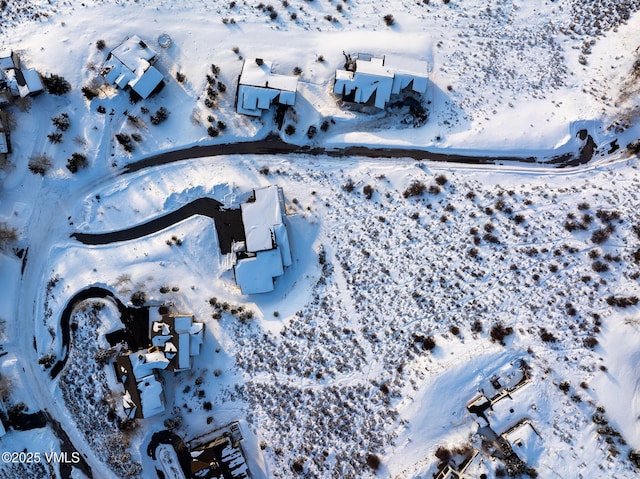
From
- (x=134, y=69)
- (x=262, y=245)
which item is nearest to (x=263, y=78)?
(x=134, y=69)

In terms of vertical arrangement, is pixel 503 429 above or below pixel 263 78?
below

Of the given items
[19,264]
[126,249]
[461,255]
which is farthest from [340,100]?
[19,264]

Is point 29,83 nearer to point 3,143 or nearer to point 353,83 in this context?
point 3,143

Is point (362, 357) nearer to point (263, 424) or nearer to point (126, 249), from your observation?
point (263, 424)

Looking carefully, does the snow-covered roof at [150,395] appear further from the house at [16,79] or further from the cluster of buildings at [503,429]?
the house at [16,79]

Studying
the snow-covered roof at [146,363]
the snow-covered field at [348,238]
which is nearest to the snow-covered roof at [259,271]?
the snow-covered field at [348,238]

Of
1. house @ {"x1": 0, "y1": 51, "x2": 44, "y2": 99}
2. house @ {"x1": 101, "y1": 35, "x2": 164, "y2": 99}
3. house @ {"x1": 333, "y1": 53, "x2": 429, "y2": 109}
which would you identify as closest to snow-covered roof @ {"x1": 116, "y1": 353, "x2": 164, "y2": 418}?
house @ {"x1": 101, "y1": 35, "x2": 164, "y2": 99}

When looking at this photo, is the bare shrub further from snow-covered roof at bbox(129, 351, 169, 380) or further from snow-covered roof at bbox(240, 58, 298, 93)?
snow-covered roof at bbox(240, 58, 298, 93)
